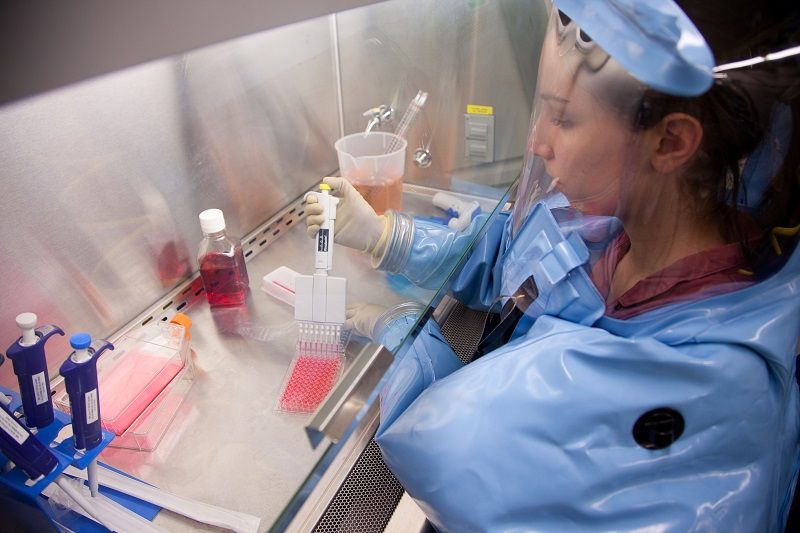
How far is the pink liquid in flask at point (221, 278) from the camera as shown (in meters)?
1.25

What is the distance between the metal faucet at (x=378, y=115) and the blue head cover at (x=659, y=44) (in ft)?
3.39

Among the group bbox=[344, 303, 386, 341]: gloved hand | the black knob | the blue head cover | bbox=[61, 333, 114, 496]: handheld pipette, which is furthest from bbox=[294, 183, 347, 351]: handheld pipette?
the blue head cover

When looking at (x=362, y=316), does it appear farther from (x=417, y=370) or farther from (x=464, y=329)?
(x=464, y=329)

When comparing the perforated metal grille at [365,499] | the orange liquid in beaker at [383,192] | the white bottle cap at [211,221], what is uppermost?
the white bottle cap at [211,221]

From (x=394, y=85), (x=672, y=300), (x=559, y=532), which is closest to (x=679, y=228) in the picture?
(x=672, y=300)

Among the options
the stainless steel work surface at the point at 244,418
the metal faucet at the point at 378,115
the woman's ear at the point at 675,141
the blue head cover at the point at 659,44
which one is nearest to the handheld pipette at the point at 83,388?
the stainless steel work surface at the point at 244,418

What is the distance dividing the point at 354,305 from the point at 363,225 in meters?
0.34

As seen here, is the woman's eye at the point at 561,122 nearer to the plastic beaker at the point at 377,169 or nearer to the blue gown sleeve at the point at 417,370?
the blue gown sleeve at the point at 417,370

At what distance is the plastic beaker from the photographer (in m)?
1.43

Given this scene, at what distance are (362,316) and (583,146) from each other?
19.8 inches

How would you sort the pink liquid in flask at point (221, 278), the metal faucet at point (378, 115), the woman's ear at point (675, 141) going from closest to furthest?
1. the woman's ear at point (675, 141)
2. the pink liquid in flask at point (221, 278)
3. the metal faucet at point (378, 115)

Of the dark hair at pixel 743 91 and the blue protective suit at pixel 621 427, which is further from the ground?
the dark hair at pixel 743 91

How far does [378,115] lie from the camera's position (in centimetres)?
159

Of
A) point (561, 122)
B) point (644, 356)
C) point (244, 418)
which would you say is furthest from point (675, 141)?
point (244, 418)
